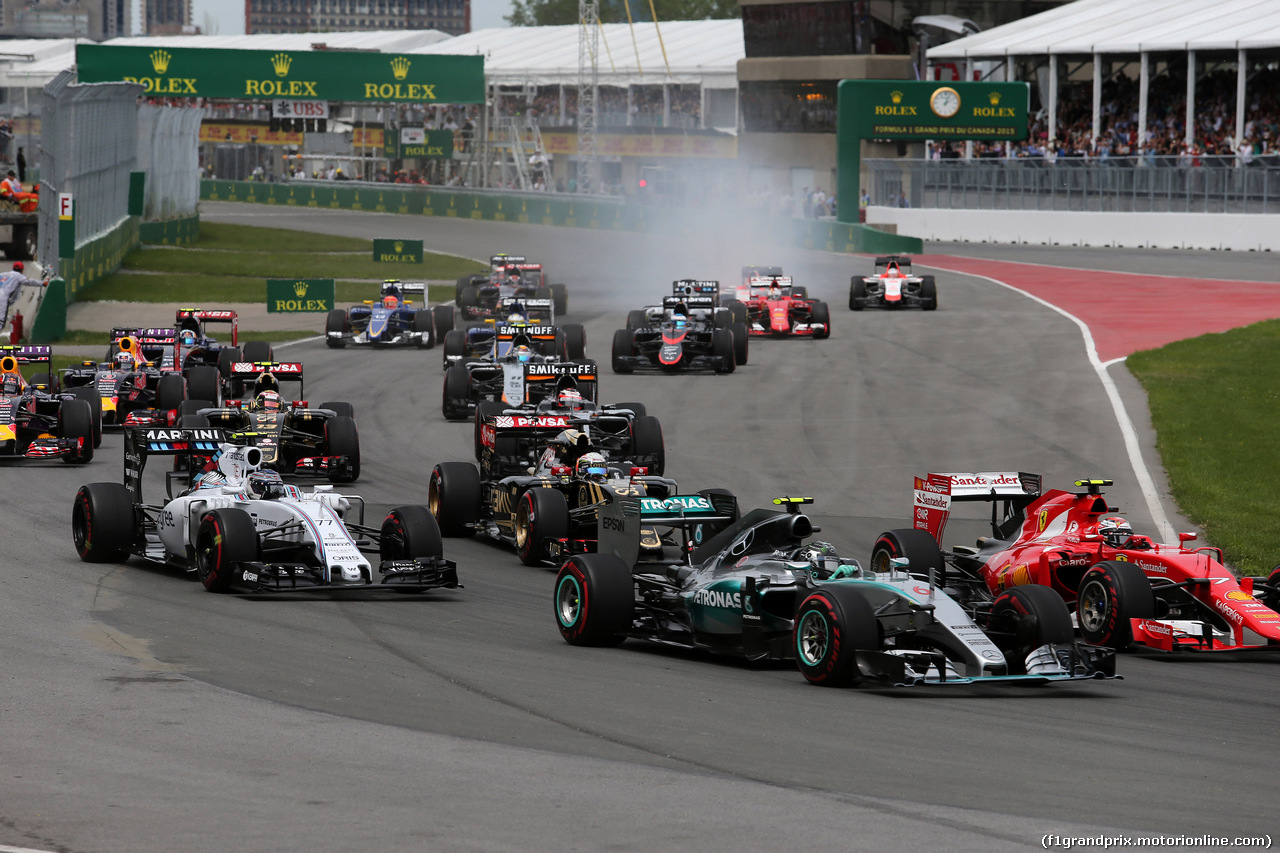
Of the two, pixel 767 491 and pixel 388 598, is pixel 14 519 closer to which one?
pixel 388 598

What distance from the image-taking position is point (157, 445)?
54.9ft

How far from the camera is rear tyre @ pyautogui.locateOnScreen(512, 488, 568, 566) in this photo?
16.5 metres

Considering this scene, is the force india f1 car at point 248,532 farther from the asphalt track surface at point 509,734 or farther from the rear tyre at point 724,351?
the rear tyre at point 724,351

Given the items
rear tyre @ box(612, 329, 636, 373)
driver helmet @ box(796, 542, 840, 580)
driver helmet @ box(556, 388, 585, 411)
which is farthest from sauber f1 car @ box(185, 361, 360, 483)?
rear tyre @ box(612, 329, 636, 373)

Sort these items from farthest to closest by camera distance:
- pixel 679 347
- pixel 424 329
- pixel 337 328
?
1. pixel 424 329
2. pixel 337 328
3. pixel 679 347

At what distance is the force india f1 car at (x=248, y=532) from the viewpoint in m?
14.6

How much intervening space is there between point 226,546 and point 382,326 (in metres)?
23.6

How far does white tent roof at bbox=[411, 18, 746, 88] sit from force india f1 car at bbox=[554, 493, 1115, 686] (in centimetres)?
8791

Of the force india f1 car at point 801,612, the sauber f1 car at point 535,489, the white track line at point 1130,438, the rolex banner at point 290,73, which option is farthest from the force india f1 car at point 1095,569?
the rolex banner at point 290,73

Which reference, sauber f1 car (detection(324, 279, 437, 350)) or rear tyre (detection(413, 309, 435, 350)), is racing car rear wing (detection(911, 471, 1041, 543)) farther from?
sauber f1 car (detection(324, 279, 437, 350))

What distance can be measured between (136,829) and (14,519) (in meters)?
11.4

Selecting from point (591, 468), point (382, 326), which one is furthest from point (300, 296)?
point (591, 468)

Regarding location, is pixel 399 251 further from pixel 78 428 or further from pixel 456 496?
pixel 456 496

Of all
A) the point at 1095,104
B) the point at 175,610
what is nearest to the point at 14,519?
the point at 175,610
